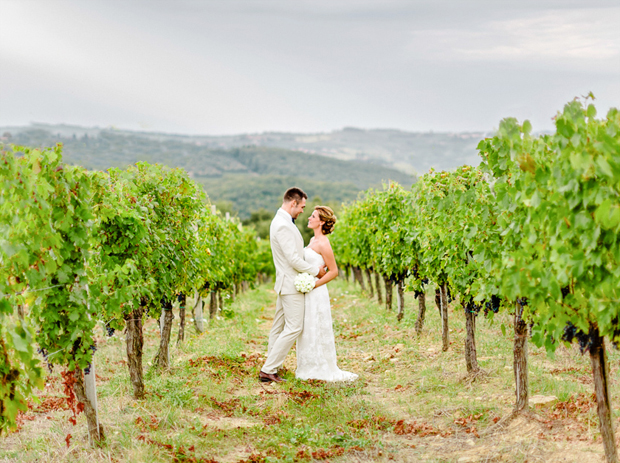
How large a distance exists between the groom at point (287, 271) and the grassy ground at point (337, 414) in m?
0.36

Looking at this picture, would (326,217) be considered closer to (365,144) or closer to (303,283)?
(303,283)

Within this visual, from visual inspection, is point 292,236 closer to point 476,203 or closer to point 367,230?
point 476,203

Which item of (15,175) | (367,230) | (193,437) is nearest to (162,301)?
(193,437)

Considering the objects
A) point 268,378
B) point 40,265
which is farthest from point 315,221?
point 40,265

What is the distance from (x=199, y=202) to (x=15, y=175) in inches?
159

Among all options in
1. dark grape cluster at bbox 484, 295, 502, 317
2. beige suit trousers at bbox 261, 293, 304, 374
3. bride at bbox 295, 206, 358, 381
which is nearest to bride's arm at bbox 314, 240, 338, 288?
bride at bbox 295, 206, 358, 381

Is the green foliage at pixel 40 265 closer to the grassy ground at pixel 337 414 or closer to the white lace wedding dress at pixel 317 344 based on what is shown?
the grassy ground at pixel 337 414

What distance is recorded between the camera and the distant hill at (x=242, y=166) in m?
81.2

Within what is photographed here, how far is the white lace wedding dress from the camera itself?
6.66 m

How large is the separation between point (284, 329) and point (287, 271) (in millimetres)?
781

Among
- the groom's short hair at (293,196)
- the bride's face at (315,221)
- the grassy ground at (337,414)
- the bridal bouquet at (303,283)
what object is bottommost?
the grassy ground at (337,414)

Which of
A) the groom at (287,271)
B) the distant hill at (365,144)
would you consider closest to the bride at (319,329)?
the groom at (287,271)

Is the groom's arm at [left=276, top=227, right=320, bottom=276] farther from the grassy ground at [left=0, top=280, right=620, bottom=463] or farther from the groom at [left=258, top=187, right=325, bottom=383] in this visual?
the grassy ground at [left=0, top=280, right=620, bottom=463]

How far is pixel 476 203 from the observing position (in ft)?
16.6
